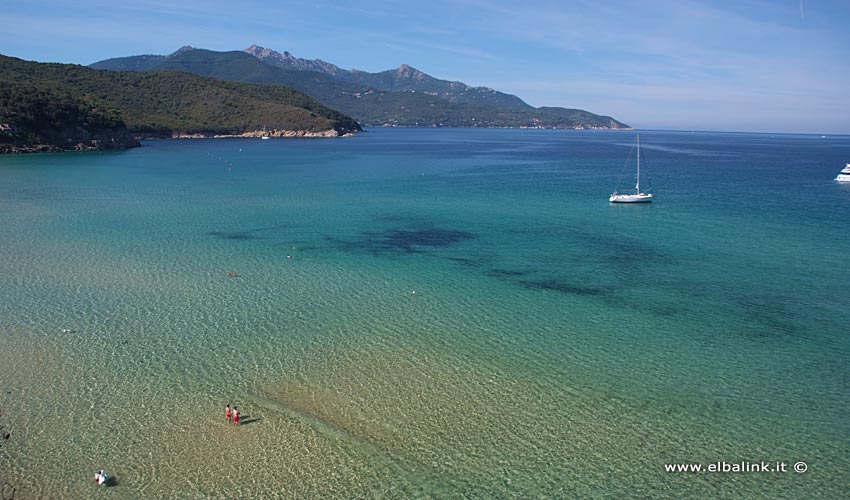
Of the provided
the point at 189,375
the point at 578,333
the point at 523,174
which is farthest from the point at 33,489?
the point at 523,174

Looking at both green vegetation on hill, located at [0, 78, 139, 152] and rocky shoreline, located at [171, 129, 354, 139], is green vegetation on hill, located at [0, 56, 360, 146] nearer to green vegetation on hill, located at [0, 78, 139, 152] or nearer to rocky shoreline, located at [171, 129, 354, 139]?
rocky shoreline, located at [171, 129, 354, 139]

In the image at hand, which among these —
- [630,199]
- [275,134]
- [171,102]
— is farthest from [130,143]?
[630,199]

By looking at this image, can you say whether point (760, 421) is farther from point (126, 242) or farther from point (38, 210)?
point (38, 210)

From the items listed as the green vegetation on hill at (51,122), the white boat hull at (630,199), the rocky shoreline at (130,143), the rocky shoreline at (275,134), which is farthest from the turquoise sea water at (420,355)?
the rocky shoreline at (275,134)

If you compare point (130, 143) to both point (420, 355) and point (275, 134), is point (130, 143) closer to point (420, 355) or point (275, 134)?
point (275, 134)

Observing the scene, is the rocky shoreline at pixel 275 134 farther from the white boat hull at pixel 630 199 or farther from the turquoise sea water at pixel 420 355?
the white boat hull at pixel 630 199
